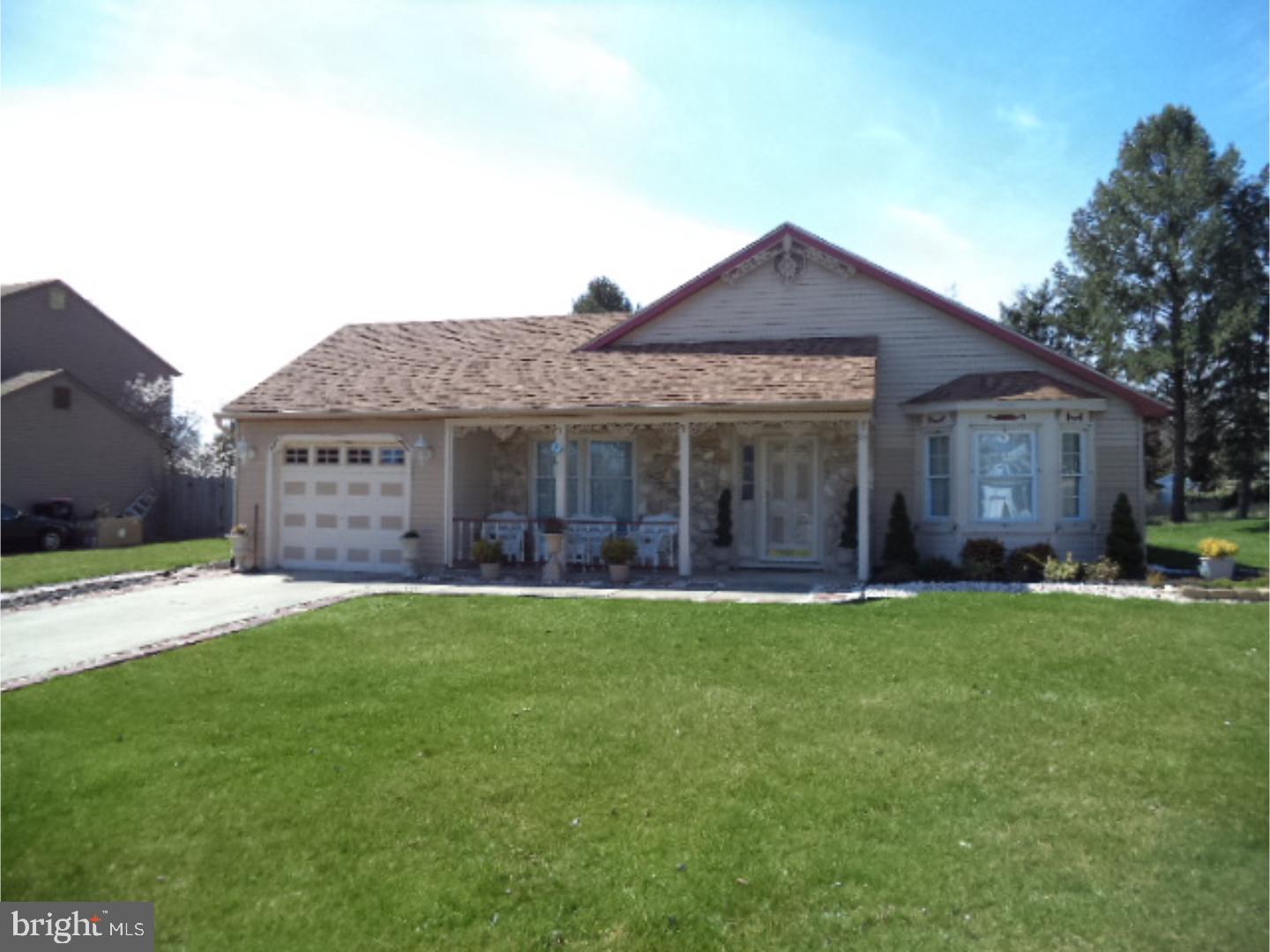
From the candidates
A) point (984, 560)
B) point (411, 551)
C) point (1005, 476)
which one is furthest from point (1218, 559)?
point (411, 551)

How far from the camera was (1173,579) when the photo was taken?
13.8 metres

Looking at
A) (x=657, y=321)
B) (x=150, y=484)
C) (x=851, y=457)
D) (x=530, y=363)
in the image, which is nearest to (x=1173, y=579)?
(x=851, y=457)

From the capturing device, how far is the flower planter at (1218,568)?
44.7 feet

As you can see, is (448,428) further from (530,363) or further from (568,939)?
(568,939)

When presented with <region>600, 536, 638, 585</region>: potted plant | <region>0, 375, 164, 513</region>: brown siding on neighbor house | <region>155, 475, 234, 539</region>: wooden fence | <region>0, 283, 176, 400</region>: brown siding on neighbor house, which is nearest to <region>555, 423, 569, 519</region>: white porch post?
<region>600, 536, 638, 585</region>: potted plant

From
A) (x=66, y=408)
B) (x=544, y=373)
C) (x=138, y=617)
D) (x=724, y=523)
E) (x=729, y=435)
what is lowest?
(x=138, y=617)

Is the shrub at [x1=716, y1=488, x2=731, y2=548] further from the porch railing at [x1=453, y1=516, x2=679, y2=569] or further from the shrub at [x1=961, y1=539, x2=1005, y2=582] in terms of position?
the shrub at [x1=961, y1=539, x2=1005, y2=582]

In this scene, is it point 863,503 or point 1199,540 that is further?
point 1199,540

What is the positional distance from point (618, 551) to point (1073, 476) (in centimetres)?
759

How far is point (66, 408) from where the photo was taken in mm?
26797

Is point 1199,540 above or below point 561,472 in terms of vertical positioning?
below

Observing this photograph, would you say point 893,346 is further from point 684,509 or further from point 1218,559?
point 1218,559

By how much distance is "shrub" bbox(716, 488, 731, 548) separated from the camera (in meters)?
15.9

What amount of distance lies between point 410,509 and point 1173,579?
41.8 feet
